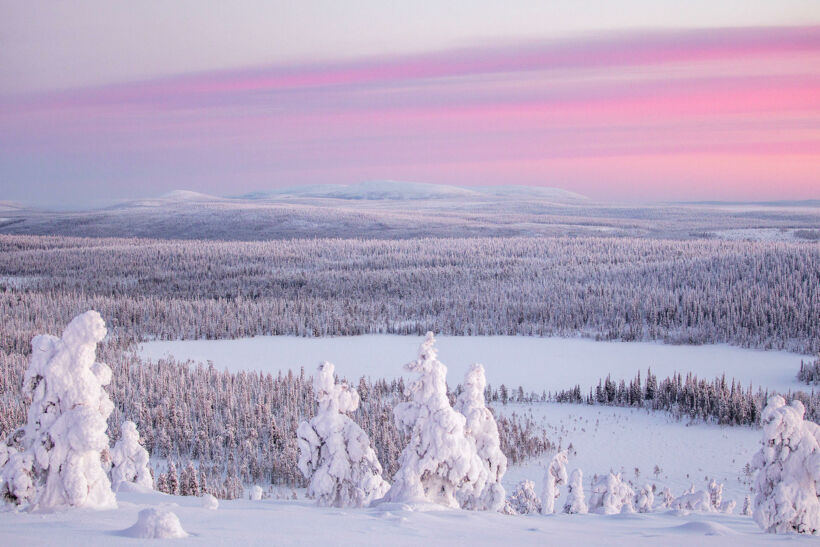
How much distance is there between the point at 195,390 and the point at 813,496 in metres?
14.4

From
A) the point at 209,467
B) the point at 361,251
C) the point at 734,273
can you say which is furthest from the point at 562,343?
the point at 361,251

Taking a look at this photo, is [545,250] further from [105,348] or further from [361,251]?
[105,348]

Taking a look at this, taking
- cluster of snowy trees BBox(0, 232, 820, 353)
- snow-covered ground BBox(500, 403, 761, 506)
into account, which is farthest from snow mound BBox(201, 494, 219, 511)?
cluster of snowy trees BBox(0, 232, 820, 353)

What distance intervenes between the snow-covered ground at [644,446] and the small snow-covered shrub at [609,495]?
6.28 feet

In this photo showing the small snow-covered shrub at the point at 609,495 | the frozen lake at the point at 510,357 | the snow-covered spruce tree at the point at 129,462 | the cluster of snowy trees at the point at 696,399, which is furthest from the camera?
the frozen lake at the point at 510,357

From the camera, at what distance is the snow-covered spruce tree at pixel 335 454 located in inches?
328

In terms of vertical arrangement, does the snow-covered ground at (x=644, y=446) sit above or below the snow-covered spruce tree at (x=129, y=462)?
below

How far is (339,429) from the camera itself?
8.48m

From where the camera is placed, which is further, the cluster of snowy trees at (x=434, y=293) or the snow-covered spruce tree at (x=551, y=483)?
the cluster of snowy trees at (x=434, y=293)

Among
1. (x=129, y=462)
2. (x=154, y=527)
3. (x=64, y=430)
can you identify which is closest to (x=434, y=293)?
(x=129, y=462)

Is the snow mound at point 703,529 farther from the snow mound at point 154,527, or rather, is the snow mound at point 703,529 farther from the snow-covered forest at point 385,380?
the snow mound at point 154,527

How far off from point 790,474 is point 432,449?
3605 millimetres

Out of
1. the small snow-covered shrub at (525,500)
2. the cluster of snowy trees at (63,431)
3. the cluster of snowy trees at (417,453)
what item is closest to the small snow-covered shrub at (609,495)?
the small snow-covered shrub at (525,500)

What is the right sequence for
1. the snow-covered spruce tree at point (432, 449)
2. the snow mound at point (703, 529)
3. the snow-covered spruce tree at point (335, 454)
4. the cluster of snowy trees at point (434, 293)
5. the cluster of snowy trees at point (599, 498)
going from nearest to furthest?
the snow mound at point (703, 529), the snow-covered spruce tree at point (432, 449), the snow-covered spruce tree at point (335, 454), the cluster of snowy trees at point (599, 498), the cluster of snowy trees at point (434, 293)
